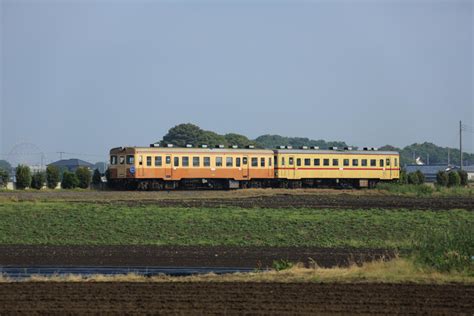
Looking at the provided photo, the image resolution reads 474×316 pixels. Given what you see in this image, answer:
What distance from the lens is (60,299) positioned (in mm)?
16297

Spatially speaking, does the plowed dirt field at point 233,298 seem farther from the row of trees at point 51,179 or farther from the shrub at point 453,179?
the shrub at point 453,179

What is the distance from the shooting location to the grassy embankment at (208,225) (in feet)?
100

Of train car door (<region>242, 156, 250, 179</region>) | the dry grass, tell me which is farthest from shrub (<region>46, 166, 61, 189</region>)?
the dry grass

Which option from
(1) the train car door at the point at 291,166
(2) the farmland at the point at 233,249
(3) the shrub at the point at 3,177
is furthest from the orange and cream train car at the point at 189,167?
(3) the shrub at the point at 3,177

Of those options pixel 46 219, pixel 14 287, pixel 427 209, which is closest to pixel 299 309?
pixel 14 287

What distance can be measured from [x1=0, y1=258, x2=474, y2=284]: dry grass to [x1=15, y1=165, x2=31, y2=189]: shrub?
35.8 m

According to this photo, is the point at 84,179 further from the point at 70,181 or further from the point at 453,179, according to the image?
the point at 453,179

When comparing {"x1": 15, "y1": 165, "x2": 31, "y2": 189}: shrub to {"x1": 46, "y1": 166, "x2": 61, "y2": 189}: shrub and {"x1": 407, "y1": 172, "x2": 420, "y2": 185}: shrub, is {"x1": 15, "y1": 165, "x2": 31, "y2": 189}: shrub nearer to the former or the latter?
{"x1": 46, "y1": 166, "x2": 61, "y2": 189}: shrub

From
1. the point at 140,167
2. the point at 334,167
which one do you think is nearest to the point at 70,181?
the point at 140,167

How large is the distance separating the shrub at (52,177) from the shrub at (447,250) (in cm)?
3928

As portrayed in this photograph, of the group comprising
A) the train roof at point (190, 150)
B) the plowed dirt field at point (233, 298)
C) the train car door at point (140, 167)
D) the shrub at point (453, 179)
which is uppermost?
the train roof at point (190, 150)

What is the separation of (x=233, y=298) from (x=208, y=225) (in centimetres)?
1642

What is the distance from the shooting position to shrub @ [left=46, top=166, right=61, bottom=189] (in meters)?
57.8

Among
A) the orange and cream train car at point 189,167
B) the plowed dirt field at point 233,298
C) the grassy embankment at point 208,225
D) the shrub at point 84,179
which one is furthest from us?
the shrub at point 84,179
